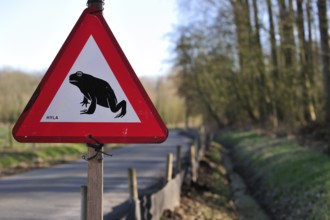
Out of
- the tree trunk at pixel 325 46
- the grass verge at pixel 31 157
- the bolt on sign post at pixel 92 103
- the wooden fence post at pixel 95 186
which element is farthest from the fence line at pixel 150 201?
the tree trunk at pixel 325 46

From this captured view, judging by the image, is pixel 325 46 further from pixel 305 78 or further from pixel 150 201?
pixel 150 201

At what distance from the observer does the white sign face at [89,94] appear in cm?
329

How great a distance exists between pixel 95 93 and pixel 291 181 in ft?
35.4

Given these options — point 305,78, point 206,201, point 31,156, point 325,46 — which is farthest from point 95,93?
point 305,78

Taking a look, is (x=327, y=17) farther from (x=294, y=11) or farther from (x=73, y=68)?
(x=73, y=68)

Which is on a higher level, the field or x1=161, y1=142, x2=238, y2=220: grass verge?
the field

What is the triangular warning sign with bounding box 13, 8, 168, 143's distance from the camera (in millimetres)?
3277

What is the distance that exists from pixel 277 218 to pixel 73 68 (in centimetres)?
928

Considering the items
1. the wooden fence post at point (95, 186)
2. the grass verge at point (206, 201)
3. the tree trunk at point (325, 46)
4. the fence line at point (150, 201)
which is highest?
the tree trunk at point (325, 46)

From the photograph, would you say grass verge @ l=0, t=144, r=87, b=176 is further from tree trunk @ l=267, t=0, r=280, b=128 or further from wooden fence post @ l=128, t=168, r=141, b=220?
tree trunk @ l=267, t=0, r=280, b=128

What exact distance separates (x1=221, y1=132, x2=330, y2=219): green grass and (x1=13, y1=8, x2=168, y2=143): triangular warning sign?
6.30 meters

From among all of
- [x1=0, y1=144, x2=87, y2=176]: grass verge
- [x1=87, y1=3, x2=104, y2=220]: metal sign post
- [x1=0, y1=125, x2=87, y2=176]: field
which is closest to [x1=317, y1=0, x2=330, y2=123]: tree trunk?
[x1=0, y1=125, x2=87, y2=176]: field

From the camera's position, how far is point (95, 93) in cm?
328

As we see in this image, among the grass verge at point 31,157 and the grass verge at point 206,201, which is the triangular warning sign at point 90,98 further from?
the grass verge at point 31,157
